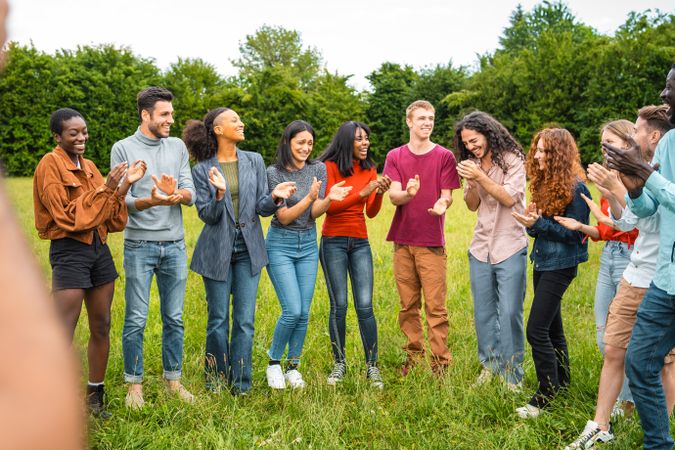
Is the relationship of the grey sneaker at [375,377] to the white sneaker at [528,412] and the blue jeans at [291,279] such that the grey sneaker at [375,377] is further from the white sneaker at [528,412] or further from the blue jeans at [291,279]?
the white sneaker at [528,412]

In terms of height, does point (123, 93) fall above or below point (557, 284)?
above

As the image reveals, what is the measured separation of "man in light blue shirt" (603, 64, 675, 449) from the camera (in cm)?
302

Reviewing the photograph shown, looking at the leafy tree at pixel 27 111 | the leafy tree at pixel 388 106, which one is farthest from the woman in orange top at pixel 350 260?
the leafy tree at pixel 388 106

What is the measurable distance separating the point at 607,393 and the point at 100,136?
3180cm

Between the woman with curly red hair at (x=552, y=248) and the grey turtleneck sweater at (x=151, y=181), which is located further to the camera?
the grey turtleneck sweater at (x=151, y=181)

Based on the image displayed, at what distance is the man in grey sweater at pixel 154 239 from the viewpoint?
4.29m

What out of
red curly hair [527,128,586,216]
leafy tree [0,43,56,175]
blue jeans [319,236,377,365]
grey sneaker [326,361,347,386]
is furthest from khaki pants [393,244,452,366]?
leafy tree [0,43,56,175]

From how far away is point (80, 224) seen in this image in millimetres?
3926

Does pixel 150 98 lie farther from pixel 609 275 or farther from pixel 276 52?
pixel 276 52

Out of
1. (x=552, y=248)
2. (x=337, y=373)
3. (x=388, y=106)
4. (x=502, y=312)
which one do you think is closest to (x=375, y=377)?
(x=337, y=373)

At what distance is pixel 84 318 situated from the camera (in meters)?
6.15

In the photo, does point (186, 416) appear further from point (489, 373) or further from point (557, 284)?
point (557, 284)

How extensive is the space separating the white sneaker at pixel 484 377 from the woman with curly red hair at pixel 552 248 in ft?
1.36

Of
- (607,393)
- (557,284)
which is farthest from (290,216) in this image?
(607,393)
